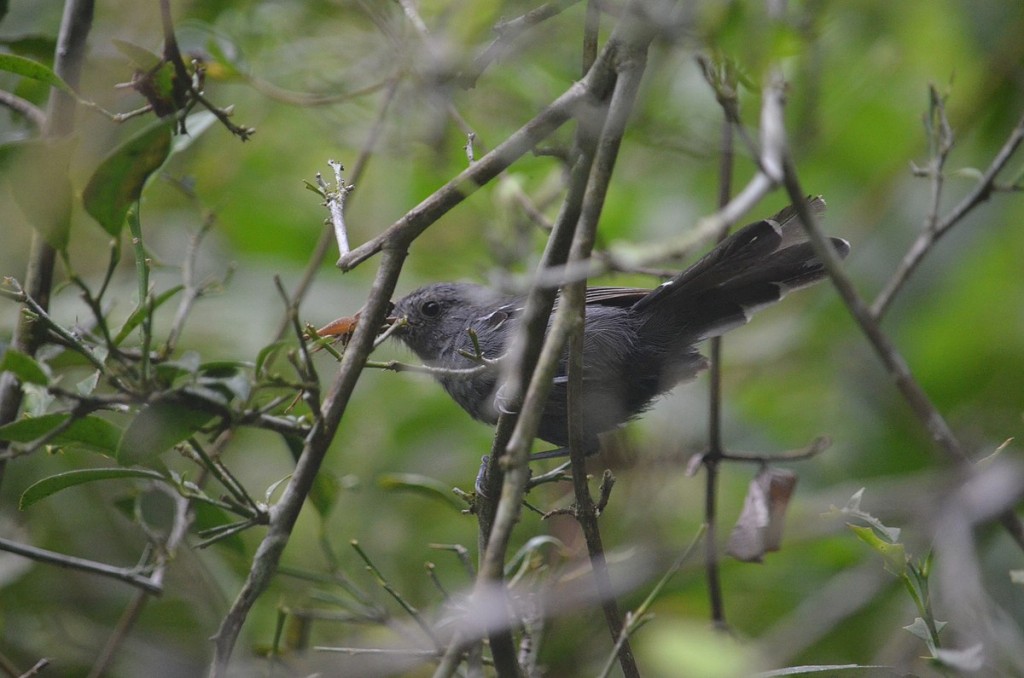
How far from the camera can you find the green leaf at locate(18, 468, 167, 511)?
208cm

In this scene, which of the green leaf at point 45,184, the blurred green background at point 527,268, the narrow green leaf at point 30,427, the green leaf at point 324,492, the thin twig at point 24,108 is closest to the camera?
the green leaf at point 45,184

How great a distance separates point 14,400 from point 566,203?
1.48m

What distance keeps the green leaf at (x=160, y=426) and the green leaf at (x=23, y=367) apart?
0.58ft

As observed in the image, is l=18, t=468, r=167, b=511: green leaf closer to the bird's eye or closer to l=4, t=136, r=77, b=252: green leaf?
l=4, t=136, r=77, b=252: green leaf

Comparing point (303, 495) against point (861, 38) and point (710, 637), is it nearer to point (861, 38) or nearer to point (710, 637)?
point (710, 637)

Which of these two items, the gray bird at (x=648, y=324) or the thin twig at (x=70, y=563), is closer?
the thin twig at (x=70, y=563)

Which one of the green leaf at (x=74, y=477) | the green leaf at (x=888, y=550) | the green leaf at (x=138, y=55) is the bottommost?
the green leaf at (x=888, y=550)

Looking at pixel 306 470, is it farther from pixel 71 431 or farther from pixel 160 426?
pixel 71 431

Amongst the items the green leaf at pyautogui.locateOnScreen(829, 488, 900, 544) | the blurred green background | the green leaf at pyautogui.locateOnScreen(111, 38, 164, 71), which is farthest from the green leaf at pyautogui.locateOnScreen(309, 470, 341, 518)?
the green leaf at pyautogui.locateOnScreen(829, 488, 900, 544)

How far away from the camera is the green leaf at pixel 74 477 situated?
2.08m

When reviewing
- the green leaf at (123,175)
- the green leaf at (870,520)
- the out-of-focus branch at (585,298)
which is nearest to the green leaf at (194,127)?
the green leaf at (123,175)

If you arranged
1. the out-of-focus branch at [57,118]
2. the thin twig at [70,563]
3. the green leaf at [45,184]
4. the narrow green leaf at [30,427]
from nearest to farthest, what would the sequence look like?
1. the green leaf at [45,184]
2. the narrow green leaf at [30,427]
3. the thin twig at [70,563]
4. the out-of-focus branch at [57,118]

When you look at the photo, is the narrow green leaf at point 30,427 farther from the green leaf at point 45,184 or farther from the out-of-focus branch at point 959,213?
the out-of-focus branch at point 959,213

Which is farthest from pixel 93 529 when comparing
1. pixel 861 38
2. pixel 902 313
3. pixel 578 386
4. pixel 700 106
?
pixel 861 38
